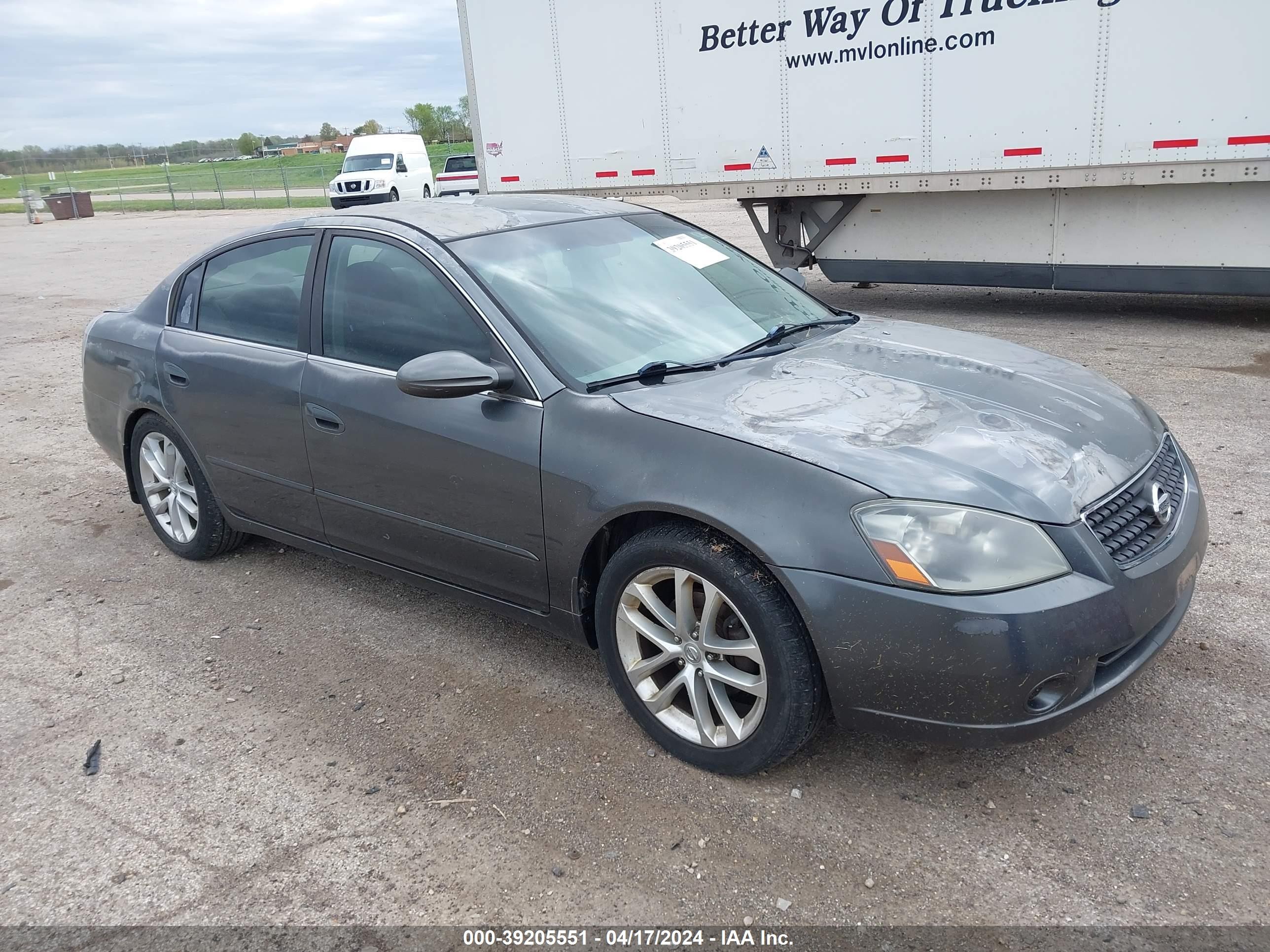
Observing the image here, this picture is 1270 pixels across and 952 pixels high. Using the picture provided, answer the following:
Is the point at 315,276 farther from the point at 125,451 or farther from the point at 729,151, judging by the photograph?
the point at 729,151

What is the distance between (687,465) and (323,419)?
5.41 ft

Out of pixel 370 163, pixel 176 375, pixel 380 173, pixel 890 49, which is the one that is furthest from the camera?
pixel 370 163

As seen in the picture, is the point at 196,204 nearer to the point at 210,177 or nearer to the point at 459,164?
the point at 210,177

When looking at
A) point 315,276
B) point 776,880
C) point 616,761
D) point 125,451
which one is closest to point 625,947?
point 776,880

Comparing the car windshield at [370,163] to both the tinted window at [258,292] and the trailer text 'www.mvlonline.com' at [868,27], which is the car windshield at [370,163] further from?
the tinted window at [258,292]

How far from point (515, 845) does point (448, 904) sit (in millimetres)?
264

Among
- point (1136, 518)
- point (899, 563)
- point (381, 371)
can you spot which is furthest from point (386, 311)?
point (1136, 518)

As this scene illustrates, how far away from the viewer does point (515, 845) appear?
2775 mm

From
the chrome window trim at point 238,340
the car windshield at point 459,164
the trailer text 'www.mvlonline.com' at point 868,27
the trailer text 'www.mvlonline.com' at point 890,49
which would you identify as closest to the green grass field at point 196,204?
the car windshield at point 459,164

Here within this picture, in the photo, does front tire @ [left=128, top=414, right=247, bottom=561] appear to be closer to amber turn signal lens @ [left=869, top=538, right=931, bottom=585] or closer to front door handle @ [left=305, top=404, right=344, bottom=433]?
front door handle @ [left=305, top=404, right=344, bottom=433]

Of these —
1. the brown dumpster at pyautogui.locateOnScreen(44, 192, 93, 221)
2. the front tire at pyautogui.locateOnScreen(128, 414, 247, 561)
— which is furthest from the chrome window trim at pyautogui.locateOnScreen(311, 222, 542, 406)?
the brown dumpster at pyautogui.locateOnScreen(44, 192, 93, 221)

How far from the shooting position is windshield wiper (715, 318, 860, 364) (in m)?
3.55

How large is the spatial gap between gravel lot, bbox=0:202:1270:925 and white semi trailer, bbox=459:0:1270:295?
445 cm

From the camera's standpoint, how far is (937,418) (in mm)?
2979
